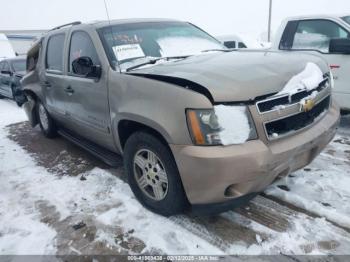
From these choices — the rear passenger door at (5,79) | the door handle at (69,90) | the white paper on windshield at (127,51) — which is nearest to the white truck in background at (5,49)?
the rear passenger door at (5,79)

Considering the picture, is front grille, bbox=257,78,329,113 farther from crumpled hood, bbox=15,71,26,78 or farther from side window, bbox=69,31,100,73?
crumpled hood, bbox=15,71,26,78

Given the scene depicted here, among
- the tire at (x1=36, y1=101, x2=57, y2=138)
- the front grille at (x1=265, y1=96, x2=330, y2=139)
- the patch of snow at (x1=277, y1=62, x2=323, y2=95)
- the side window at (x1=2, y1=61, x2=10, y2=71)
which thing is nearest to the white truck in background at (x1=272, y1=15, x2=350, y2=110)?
the patch of snow at (x1=277, y1=62, x2=323, y2=95)

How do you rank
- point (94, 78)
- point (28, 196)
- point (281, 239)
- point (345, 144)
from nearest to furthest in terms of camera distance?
point (281, 239) → point (94, 78) → point (28, 196) → point (345, 144)

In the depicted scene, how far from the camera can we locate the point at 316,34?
16.6 feet

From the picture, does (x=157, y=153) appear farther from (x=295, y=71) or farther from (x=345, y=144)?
(x=345, y=144)

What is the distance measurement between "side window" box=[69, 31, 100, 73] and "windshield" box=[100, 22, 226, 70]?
0.19 m

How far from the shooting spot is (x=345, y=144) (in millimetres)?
4406

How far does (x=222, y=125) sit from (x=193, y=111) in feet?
0.75

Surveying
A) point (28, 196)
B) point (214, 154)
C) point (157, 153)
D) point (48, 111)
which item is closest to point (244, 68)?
point (214, 154)

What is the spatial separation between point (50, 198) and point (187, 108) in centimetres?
211

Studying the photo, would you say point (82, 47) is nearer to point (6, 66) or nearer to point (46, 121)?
point (46, 121)

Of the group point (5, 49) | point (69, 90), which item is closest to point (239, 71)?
point (69, 90)

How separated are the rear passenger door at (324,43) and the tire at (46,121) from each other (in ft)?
13.5

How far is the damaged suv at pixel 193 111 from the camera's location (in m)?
2.29
